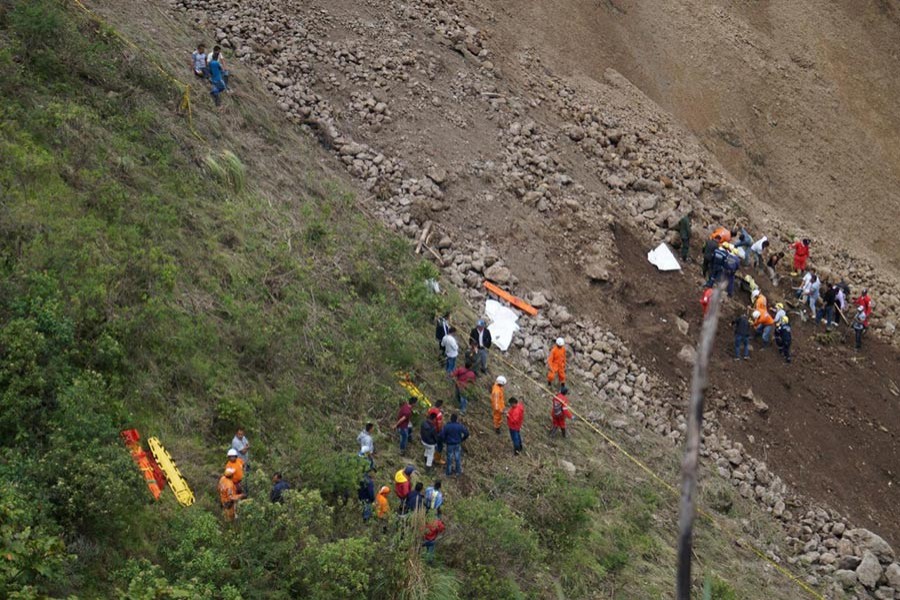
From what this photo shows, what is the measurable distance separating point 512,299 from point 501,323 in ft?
2.31

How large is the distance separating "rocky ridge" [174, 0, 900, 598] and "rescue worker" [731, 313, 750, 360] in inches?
63.0

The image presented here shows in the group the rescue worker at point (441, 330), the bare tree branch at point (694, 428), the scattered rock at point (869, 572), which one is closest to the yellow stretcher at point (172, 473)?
the rescue worker at point (441, 330)

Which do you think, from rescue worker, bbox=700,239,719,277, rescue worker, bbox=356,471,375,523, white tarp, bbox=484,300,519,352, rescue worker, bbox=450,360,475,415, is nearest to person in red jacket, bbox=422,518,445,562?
rescue worker, bbox=356,471,375,523

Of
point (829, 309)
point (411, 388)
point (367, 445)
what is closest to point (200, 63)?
point (411, 388)

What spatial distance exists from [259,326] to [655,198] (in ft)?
31.4

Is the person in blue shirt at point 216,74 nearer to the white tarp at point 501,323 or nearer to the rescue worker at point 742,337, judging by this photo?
the white tarp at point 501,323

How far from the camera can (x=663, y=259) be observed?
745 inches

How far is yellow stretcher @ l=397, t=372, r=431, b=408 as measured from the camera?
45.2ft

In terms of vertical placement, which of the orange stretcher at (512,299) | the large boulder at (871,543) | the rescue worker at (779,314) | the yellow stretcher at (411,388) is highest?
the rescue worker at (779,314)

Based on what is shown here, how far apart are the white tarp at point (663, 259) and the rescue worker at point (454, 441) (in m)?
7.17

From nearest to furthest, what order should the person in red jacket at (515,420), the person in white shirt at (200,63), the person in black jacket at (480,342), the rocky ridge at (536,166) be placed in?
the person in red jacket at (515,420)
the person in black jacket at (480,342)
the rocky ridge at (536,166)
the person in white shirt at (200,63)

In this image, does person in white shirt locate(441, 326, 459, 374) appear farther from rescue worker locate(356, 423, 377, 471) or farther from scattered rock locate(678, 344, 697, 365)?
scattered rock locate(678, 344, 697, 365)

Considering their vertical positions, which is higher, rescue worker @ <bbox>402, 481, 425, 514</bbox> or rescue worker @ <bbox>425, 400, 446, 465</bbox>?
rescue worker @ <bbox>402, 481, 425, 514</bbox>

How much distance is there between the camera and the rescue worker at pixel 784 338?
17.9 m
